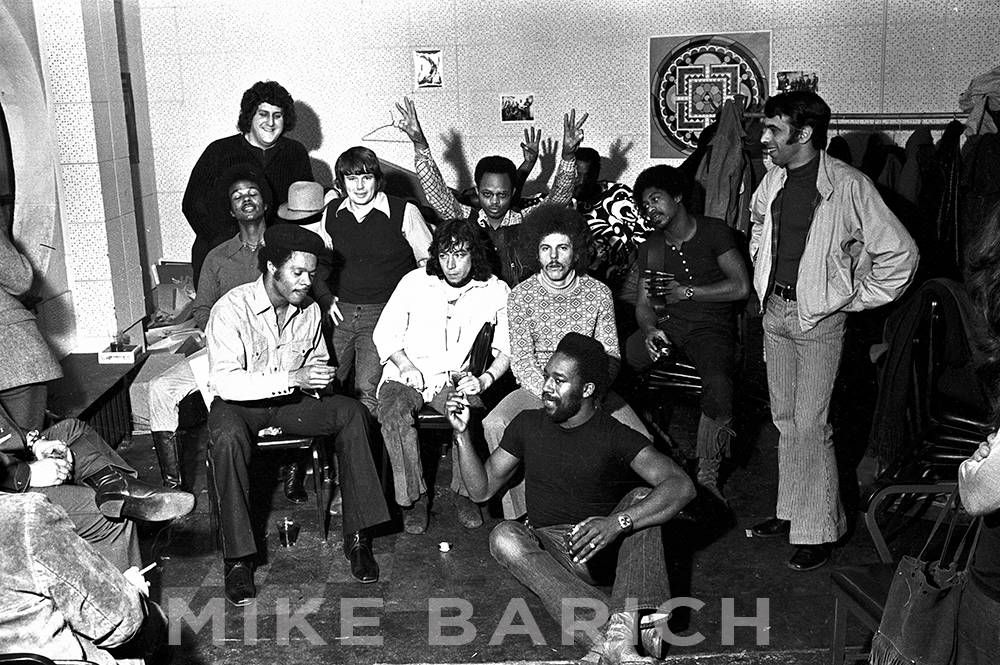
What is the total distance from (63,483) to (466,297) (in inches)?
79.3

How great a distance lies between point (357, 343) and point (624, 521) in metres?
2.29

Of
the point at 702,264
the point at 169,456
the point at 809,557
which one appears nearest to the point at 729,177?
the point at 702,264

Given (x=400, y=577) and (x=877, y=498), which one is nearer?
(x=877, y=498)

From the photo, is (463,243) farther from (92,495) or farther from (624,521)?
(92,495)

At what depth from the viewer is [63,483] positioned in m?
4.24

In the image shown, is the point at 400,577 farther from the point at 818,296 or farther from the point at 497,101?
the point at 497,101

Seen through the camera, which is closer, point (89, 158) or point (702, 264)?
point (702, 264)

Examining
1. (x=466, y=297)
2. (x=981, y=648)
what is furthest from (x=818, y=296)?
(x=981, y=648)

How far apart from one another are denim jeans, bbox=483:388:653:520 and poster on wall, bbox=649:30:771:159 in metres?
3.55

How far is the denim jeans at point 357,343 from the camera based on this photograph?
567 centimetres

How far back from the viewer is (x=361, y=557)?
184 inches

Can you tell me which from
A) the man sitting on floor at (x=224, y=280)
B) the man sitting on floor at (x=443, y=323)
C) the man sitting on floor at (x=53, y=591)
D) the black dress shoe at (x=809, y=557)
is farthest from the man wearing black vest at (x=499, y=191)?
the man sitting on floor at (x=53, y=591)

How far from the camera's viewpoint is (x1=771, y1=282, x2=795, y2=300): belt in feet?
15.4

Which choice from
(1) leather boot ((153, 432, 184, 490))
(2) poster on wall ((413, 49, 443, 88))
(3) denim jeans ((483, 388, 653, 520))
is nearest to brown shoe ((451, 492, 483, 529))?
(3) denim jeans ((483, 388, 653, 520))
